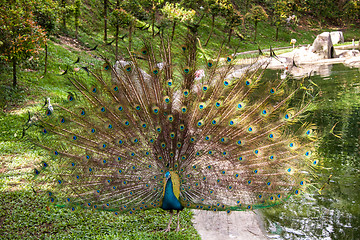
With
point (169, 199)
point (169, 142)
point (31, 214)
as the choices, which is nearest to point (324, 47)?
point (169, 142)

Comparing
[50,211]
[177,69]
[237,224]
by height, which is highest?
[177,69]

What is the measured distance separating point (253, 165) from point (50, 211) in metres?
3.84

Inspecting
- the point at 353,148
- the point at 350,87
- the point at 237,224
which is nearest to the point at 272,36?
the point at 350,87

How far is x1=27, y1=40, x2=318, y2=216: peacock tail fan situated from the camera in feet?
17.8

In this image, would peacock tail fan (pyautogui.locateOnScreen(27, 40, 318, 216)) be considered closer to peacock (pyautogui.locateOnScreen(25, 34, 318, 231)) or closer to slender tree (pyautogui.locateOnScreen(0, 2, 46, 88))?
peacock (pyautogui.locateOnScreen(25, 34, 318, 231))

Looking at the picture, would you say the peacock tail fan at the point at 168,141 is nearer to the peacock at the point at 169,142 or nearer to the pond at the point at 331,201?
the peacock at the point at 169,142

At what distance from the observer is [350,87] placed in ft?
60.3

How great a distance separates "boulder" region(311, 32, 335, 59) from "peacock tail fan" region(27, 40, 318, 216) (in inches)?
903

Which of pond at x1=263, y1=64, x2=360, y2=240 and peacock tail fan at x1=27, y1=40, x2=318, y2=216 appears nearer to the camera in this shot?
peacock tail fan at x1=27, y1=40, x2=318, y2=216

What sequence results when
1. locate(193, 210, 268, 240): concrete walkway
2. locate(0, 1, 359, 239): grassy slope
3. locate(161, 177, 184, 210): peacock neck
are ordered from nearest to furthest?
locate(161, 177, 184, 210): peacock neck < locate(0, 1, 359, 239): grassy slope < locate(193, 210, 268, 240): concrete walkway

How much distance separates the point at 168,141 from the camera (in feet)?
18.2

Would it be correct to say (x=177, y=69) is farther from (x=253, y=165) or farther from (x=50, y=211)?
(x=50, y=211)

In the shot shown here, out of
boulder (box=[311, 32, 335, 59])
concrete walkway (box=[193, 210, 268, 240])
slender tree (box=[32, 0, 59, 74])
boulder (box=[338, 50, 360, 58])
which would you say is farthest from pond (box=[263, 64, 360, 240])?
boulder (box=[338, 50, 360, 58])

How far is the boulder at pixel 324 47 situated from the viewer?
25906mm
